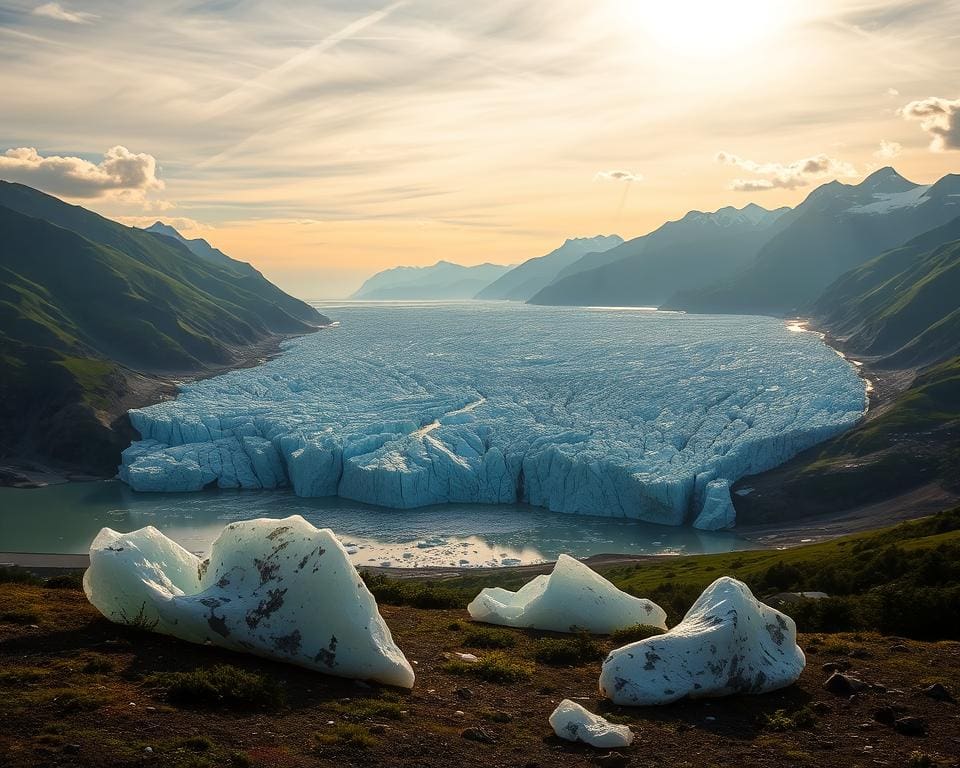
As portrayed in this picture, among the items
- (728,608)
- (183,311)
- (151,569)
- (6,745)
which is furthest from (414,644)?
(183,311)

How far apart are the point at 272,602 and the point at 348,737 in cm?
435

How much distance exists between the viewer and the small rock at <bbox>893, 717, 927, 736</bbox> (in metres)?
14.2

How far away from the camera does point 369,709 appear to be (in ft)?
47.8

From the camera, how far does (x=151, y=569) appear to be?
18156 mm

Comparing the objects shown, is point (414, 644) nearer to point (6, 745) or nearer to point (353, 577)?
point (353, 577)

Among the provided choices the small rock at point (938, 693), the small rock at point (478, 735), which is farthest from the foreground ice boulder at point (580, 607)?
the small rock at point (478, 735)

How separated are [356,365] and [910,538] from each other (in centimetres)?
10188

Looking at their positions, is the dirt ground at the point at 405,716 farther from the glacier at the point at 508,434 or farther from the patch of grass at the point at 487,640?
the glacier at the point at 508,434

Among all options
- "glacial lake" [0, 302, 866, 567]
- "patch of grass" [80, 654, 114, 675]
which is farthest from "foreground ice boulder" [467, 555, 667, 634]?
"glacial lake" [0, 302, 866, 567]

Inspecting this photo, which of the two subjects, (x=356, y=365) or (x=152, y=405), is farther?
(x=356, y=365)

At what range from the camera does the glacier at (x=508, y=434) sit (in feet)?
241

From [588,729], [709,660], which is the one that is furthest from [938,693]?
[588,729]

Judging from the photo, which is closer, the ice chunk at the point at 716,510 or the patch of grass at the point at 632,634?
the patch of grass at the point at 632,634

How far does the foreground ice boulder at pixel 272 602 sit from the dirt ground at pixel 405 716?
16.1 inches
